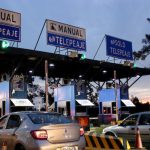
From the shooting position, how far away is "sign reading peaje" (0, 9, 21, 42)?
31469mm

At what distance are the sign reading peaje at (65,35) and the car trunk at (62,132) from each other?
2396cm

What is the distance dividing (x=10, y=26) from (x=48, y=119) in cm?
2159

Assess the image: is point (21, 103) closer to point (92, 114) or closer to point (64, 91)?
point (64, 91)

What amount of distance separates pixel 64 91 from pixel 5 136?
26.6 m

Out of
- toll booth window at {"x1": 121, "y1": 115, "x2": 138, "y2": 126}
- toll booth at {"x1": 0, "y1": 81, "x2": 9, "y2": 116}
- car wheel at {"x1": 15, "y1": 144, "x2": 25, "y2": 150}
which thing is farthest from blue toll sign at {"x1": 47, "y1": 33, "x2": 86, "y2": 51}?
car wheel at {"x1": 15, "y1": 144, "x2": 25, "y2": 150}

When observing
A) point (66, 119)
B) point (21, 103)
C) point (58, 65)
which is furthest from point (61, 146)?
Result: point (58, 65)

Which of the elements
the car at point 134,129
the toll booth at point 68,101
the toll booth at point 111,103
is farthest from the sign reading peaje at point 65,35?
the car at point 134,129

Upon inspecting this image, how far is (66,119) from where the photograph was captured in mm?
11594

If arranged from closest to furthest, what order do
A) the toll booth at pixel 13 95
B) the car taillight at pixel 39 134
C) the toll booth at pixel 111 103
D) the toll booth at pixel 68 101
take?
the car taillight at pixel 39 134
the toll booth at pixel 13 95
the toll booth at pixel 68 101
the toll booth at pixel 111 103

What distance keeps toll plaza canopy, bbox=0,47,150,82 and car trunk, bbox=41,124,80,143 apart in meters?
16.5

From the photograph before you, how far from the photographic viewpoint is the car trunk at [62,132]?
34.8 ft

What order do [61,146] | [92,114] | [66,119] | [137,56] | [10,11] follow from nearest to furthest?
[61,146] < [66,119] < [10,11] < [92,114] < [137,56]

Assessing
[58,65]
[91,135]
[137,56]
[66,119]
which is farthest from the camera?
[137,56]

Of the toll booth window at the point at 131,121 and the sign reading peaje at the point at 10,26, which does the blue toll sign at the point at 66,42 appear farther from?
the toll booth window at the point at 131,121
